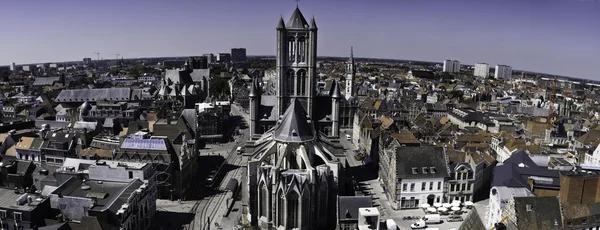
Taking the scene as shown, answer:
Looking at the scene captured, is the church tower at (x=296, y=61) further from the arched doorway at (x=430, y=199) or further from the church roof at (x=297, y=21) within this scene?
the arched doorway at (x=430, y=199)

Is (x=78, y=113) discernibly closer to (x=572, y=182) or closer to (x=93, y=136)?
(x=93, y=136)

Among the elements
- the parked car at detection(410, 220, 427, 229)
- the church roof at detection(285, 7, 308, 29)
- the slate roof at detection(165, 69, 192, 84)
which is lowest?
the parked car at detection(410, 220, 427, 229)

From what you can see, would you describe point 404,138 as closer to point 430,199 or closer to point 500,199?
point 430,199

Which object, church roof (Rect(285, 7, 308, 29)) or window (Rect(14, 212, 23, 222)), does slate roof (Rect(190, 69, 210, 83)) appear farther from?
window (Rect(14, 212, 23, 222))

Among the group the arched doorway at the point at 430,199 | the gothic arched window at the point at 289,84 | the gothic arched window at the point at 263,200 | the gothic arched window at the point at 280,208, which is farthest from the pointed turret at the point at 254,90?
the arched doorway at the point at 430,199

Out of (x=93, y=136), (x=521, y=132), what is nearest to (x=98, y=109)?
(x=93, y=136)

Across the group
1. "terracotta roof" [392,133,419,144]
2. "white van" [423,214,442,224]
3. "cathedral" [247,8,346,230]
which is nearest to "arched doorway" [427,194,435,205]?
"white van" [423,214,442,224]

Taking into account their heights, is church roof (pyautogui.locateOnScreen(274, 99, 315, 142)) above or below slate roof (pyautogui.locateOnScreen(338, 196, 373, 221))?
above
